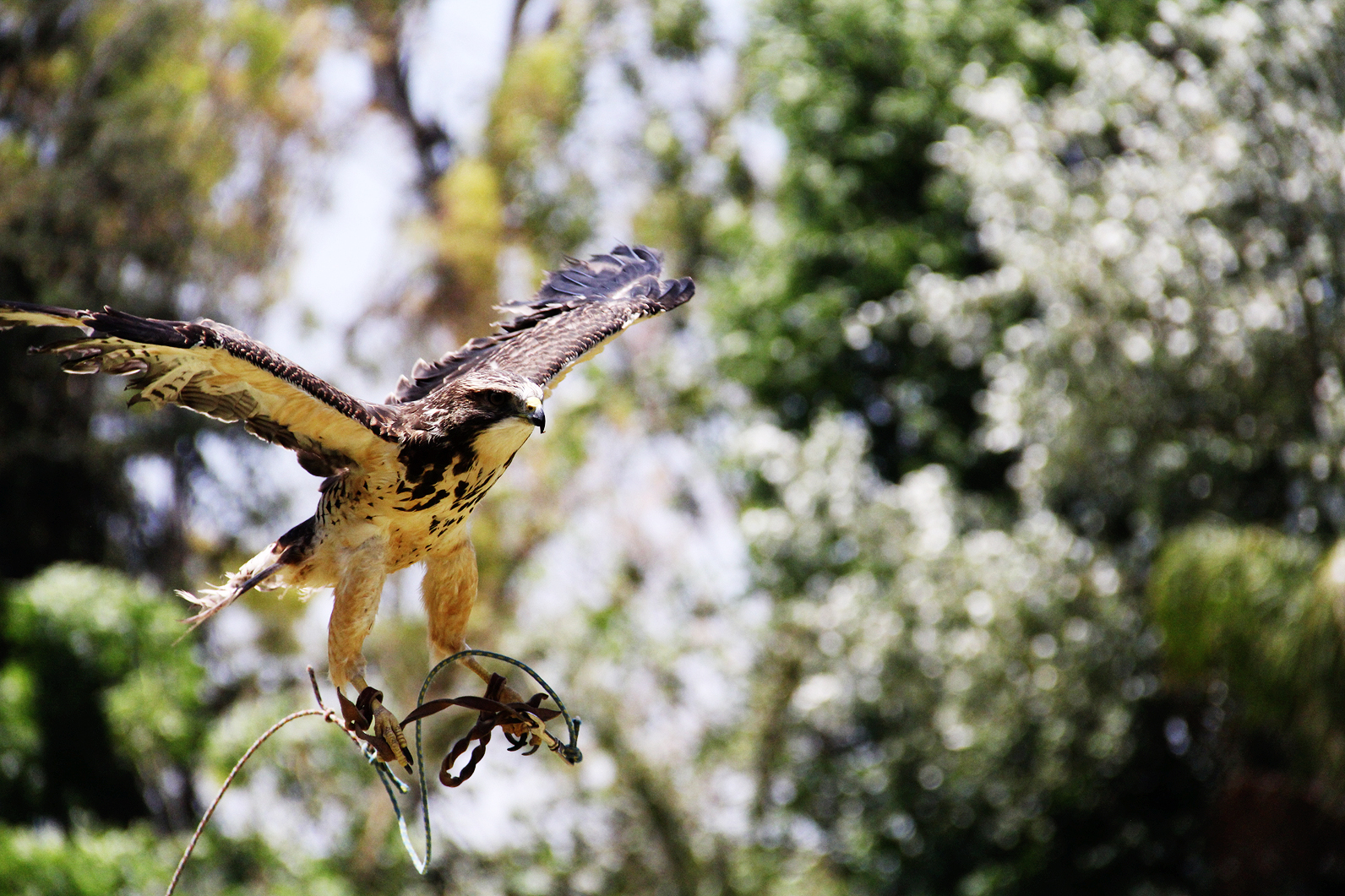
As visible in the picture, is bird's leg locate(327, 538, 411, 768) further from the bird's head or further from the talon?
the bird's head

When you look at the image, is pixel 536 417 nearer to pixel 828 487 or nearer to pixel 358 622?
pixel 358 622

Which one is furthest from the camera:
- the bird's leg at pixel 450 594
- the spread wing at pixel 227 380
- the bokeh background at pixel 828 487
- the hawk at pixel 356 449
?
the bokeh background at pixel 828 487

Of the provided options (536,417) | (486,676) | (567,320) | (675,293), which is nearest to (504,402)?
(536,417)

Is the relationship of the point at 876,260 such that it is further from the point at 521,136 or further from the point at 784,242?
the point at 521,136

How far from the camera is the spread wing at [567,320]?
430 centimetres

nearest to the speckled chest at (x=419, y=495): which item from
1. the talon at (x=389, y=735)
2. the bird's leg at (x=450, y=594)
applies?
the bird's leg at (x=450, y=594)

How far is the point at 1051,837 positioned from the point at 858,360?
14.7 feet

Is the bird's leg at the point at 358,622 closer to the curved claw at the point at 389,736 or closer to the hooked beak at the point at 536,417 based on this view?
the curved claw at the point at 389,736

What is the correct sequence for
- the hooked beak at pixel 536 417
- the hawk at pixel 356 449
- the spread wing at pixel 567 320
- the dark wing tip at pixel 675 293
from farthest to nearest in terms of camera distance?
the dark wing tip at pixel 675 293, the spread wing at pixel 567 320, the hooked beak at pixel 536 417, the hawk at pixel 356 449

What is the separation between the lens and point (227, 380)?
373cm

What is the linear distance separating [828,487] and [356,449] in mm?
8538

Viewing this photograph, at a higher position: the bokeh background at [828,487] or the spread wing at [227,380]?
the spread wing at [227,380]

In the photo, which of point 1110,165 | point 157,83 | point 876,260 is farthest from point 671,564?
point 157,83

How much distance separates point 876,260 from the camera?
13.3m
